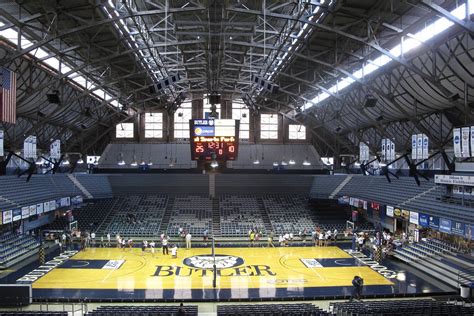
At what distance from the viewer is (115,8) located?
18203mm

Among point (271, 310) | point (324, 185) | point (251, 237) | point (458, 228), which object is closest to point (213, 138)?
point (251, 237)

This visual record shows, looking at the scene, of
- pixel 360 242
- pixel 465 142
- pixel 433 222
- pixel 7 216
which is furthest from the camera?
pixel 360 242

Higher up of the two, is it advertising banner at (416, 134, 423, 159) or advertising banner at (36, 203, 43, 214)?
advertising banner at (416, 134, 423, 159)

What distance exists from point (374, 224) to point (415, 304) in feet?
77.7

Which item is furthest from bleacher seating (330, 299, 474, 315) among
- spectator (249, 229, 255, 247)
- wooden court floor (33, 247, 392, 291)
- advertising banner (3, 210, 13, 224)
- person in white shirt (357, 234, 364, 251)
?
advertising banner (3, 210, 13, 224)

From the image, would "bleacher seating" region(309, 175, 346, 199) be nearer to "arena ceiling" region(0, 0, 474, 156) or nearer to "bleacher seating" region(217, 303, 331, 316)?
"arena ceiling" region(0, 0, 474, 156)

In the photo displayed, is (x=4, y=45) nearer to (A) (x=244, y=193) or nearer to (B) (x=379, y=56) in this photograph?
(B) (x=379, y=56)

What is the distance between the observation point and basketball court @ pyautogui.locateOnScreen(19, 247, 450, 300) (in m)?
19.6

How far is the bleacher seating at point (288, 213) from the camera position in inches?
1458

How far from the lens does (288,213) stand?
4022cm

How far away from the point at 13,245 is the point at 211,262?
13.7 metres

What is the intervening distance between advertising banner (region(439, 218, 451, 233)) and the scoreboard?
49.8ft

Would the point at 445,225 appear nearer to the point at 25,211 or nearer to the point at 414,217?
the point at 414,217

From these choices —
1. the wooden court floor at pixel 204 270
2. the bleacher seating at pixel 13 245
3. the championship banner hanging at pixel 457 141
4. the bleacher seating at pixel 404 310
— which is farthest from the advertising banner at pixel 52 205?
the championship banner hanging at pixel 457 141
